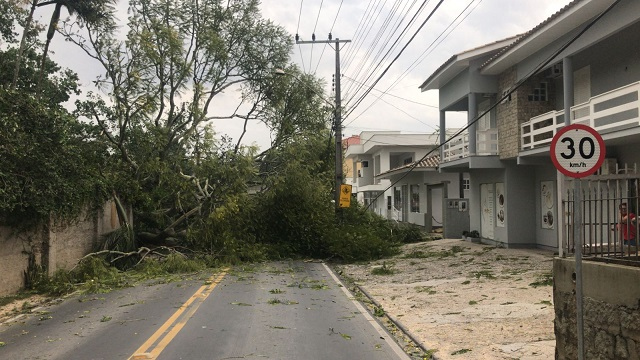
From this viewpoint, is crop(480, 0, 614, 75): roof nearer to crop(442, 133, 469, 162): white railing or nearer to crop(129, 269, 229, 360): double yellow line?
crop(442, 133, 469, 162): white railing

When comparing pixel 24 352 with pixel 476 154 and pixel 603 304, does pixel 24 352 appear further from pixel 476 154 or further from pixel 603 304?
pixel 476 154

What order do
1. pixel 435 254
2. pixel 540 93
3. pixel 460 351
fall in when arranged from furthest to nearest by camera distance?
1. pixel 435 254
2. pixel 540 93
3. pixel 460 351

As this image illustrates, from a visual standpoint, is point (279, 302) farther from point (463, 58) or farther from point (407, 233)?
point (407, 233)

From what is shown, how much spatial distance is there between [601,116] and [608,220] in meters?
8.68

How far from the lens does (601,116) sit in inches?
→ 542

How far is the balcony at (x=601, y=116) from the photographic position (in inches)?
512

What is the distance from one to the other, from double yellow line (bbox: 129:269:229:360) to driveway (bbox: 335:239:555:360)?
135 inches

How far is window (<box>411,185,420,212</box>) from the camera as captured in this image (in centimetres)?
3444

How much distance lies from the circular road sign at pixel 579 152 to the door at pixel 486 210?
17293 millimetres

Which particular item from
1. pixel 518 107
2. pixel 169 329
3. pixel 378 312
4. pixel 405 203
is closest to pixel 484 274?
pixel 378 312

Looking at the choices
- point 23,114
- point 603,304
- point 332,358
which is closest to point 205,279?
point 23,114

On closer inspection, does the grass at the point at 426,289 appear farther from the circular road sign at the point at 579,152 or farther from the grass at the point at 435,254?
the circular road sign at the point at 579,152

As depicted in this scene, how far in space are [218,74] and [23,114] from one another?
10830 mm

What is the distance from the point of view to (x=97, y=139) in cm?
2033
